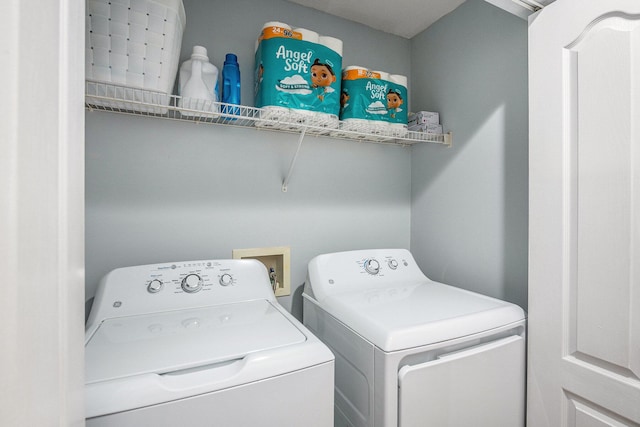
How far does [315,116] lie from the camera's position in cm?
134

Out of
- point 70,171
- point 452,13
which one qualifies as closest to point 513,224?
point 452,13

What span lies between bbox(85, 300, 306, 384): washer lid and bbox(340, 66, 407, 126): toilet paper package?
1036 millimetres

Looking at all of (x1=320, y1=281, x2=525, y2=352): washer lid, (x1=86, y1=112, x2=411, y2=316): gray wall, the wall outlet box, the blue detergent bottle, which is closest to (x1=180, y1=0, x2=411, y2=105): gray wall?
the blue detergent bottle

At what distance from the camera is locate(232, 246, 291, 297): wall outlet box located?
1610 millimetres

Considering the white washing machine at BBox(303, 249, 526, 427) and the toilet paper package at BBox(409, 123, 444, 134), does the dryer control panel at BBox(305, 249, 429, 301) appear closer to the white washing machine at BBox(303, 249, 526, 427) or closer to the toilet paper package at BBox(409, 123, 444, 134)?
the white washing machine at BBox(303, 249, 526, 427)

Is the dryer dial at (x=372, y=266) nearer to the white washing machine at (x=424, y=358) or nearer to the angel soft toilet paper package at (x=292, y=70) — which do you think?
the white washing machine at (x=424, y=358)

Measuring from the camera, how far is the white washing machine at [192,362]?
2.27 ft

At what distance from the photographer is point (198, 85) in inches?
46.9

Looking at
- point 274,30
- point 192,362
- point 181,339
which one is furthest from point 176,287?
point 274,30

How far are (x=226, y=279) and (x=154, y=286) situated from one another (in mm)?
277

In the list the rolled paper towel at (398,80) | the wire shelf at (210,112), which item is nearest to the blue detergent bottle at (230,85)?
the wire shelf at (210,112)

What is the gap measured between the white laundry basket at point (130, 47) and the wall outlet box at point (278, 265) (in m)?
0.89

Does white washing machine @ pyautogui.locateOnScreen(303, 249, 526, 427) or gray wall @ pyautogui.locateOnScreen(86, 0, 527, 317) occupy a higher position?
gray wall @ pyautogui.locateOnScreen(86, 0, 527, 317)

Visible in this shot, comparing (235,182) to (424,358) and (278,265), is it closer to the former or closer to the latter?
(278,265)
